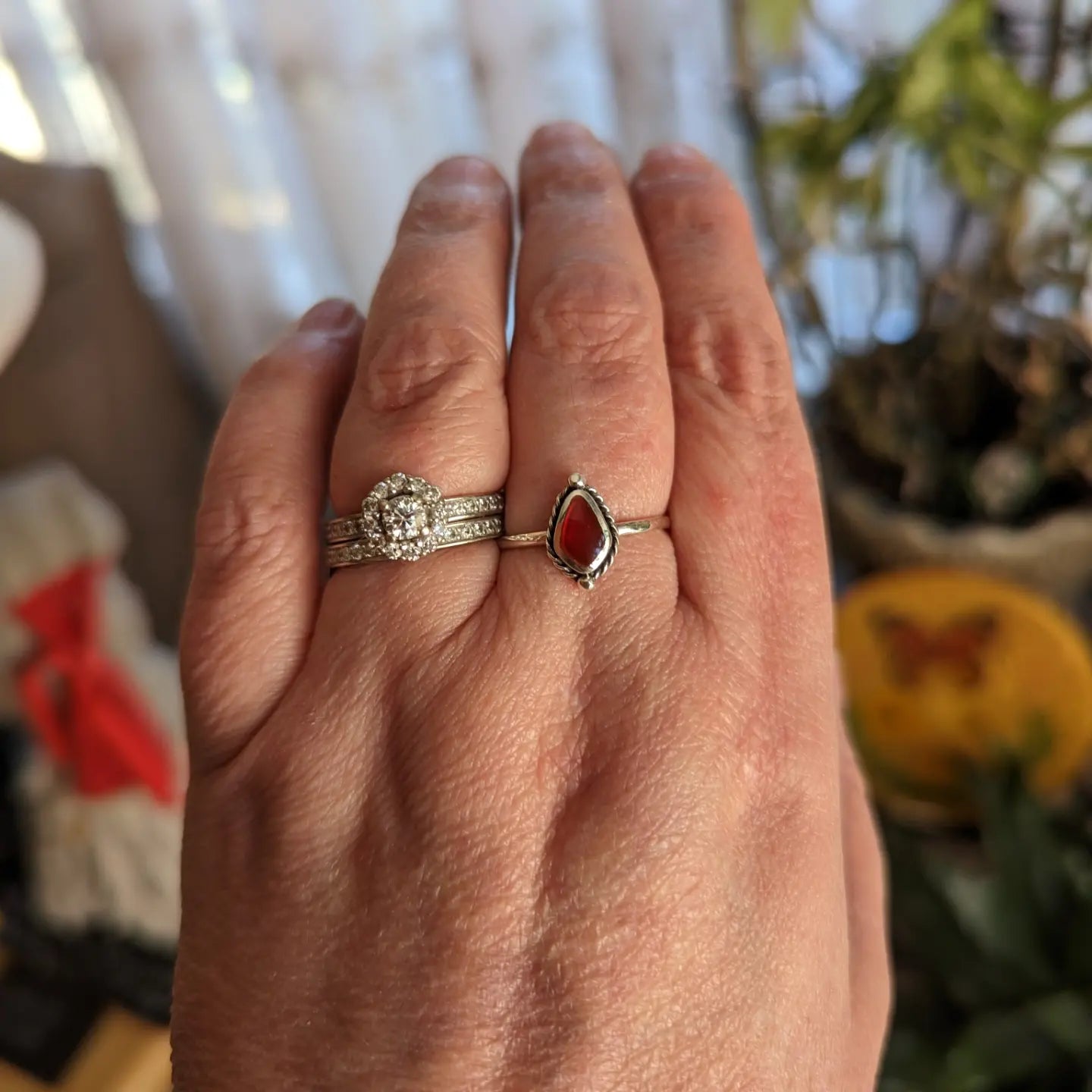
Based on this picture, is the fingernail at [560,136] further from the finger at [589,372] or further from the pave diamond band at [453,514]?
the pave diamond band at [453,514]

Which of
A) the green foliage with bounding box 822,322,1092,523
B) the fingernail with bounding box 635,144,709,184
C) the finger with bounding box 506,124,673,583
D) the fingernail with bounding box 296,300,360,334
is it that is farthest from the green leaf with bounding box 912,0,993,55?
the fingernail with bounding box 296,300,360,334

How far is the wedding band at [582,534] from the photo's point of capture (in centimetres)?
47

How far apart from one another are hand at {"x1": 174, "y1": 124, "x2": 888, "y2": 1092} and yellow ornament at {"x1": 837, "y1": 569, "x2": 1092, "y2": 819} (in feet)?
2.20

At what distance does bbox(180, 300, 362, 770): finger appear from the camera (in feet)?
1.65

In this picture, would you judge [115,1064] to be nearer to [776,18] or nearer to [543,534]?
[543,534]

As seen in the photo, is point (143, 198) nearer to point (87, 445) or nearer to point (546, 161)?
point (87, 445)

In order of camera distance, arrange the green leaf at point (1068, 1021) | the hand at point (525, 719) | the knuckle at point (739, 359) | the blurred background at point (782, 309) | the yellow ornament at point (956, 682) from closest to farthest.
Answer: the hand at point (525, 719)
the knuckle at point (739, 359)
the green leaf at point (1068, 1021)
the blurred background at point (782, 309)
the yellow ornament at point (956, 682)

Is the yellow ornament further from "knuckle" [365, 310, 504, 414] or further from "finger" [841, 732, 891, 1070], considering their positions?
"knuckle" [365, 310, 504, 414]

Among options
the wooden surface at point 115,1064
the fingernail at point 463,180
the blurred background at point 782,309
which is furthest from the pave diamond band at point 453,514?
the wooden surface at point 115,1064

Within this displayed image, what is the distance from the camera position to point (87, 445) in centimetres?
114

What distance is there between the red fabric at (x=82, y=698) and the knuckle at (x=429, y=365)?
0.62 meters

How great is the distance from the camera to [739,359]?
55 cm

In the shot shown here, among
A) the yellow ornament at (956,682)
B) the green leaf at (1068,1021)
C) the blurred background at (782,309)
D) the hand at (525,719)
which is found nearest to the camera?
the hand at (525,719)

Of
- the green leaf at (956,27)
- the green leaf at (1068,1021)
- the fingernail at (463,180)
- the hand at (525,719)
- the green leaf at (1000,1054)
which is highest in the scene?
the fingernail at (463,180)
